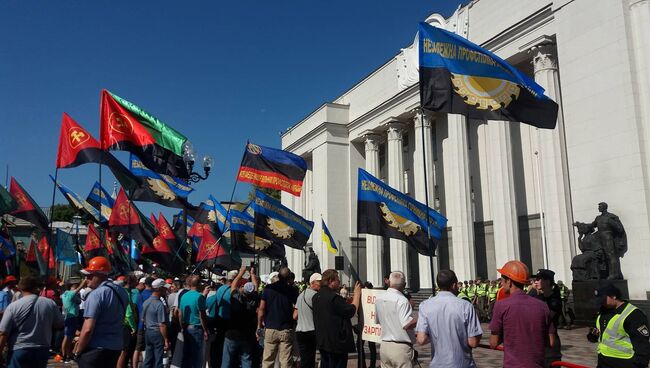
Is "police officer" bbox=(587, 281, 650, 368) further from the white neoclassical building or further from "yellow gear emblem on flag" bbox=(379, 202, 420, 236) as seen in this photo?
"yellow gear emblem on flag" bbox=(379, 202, 420, 236)

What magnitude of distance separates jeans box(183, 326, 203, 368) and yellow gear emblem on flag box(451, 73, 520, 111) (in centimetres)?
564

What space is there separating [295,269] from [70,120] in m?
30.0

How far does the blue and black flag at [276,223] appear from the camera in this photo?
1438cm

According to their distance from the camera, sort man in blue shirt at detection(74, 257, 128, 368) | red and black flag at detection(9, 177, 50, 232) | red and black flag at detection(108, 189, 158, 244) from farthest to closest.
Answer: red and black flag at detection(108, 189, 158, 244)
red and black flag at detection(9, 177, 50, 232)
man in blue shirt at detection(74, 257, 128, 368)

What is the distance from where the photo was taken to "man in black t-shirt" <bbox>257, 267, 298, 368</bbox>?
746cm

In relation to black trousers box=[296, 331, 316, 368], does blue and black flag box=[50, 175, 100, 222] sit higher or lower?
higher

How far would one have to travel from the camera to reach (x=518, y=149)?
24.7 meters

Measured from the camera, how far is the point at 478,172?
89.9 feet

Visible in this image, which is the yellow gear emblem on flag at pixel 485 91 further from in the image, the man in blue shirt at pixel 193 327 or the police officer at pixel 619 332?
the man in blue shirt at pixel 193 327

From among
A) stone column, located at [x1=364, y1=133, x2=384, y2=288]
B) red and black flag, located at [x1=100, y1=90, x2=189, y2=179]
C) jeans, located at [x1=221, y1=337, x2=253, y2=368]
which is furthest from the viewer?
stone column, located at [x1=364, y1=133, x2=384, y2=288]

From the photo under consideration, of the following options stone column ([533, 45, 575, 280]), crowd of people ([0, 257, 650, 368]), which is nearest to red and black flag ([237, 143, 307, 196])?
crowd of people ([0, 257, 650, 368])

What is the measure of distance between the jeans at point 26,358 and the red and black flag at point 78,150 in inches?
244

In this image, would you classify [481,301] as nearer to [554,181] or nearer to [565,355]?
[554,181]

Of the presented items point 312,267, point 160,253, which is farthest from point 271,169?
point 312,267
